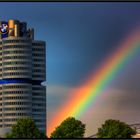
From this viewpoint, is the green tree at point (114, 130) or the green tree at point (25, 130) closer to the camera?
the green tree at point (25, 130)

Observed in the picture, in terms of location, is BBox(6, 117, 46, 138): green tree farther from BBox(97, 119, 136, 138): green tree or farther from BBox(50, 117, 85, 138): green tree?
BBox(97, 119, 136, 138): green tree

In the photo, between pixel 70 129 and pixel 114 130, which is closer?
pixel 70 129

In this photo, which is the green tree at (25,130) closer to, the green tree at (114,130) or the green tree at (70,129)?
the green tree at (70,129)

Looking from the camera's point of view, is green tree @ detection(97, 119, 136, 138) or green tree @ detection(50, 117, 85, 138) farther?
green tree @ detection(97, 119, 136, 138)

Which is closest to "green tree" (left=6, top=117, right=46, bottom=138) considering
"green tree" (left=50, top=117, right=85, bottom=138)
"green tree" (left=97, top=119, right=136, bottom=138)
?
"green tree" (left=50, top=117, right=85, bottom=138)

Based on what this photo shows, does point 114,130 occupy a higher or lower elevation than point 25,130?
lower

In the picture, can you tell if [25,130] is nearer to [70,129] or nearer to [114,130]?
[70,129]

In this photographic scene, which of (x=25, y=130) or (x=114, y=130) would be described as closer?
(x=25, y=130)

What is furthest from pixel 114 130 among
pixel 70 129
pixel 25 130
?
pixel 25 130

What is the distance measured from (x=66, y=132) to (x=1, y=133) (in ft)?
207

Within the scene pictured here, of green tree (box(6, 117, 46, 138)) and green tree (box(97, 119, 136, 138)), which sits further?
green tree (box(97, 119, 136, 138))

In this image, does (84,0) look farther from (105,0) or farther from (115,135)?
(115,135)

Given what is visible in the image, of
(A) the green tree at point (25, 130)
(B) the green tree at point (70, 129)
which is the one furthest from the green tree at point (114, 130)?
(A) the green tree at point (25, 130)

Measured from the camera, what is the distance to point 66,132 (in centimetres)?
13312
